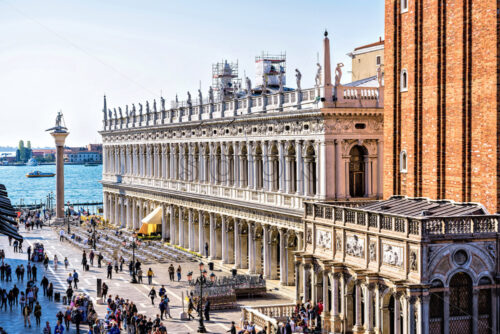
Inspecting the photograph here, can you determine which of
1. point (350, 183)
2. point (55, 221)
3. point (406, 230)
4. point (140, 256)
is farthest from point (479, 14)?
point (55, 221)

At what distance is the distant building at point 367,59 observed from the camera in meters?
62.9

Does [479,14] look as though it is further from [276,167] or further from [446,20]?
[276,167]

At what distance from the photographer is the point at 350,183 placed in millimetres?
48219

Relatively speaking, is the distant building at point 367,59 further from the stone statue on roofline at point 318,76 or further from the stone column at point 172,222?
the stone column at point 172,222

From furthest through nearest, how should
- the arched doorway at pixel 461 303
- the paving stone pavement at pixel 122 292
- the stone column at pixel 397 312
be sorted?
the paving stone pavement at pixel 122 292
the stone column at pixel 397 312
the arched doorway at pixel 461 303

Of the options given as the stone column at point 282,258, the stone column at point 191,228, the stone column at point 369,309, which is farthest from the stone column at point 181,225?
the stone column at point 369,309

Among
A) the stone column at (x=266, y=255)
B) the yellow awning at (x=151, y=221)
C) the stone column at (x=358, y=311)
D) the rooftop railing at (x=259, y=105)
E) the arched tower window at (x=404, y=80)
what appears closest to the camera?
the stone column at (x=358, y=311)

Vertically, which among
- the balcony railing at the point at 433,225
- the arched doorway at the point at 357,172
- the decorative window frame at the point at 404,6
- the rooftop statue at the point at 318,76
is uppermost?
the decorative window frame at the point at 404,6

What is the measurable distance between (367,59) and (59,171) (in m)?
47.5

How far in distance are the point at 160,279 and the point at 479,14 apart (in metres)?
31.8

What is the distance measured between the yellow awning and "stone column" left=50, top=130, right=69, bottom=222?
82.1 ft

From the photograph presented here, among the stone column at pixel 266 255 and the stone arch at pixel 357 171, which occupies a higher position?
the stone arch at pixel 357 171

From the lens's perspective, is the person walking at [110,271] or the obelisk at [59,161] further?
the obelisk at [59,161]

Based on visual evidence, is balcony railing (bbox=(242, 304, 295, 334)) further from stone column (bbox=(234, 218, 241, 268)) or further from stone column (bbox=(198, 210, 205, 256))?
stone column (bbox=(198, 210, 205, 256))
